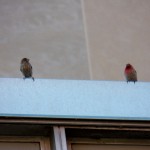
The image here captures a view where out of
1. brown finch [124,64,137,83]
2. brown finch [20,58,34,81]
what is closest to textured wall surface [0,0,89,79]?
brown finch [20,58,34,81]

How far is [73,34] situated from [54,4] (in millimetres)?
492

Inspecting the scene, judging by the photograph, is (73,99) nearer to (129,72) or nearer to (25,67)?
(129,72)

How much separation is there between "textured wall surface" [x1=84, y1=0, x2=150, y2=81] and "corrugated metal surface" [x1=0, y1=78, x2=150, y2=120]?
3129 mm

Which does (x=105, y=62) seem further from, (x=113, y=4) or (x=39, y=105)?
(x=39, y=105)

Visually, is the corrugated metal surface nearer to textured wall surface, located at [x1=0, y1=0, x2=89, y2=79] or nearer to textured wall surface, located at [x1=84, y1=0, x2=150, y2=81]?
textured wall surface, located at [x1=84, y1=0, x2=150, y2=81]

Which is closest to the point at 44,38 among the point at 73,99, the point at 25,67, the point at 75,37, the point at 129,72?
the point at 75,37

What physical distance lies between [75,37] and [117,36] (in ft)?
1.63

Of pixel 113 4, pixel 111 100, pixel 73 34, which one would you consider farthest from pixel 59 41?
pixel 111 100

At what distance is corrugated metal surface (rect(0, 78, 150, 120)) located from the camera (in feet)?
19.1

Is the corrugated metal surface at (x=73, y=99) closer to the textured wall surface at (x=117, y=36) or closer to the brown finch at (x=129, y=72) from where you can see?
the brown finch at (x=129, y=72)

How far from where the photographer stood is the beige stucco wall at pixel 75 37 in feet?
31.6

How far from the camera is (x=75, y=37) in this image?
1005cm

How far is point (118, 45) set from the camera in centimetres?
986

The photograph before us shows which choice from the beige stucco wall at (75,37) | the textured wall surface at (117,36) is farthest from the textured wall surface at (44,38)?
the textured wall surface at (117,36)
